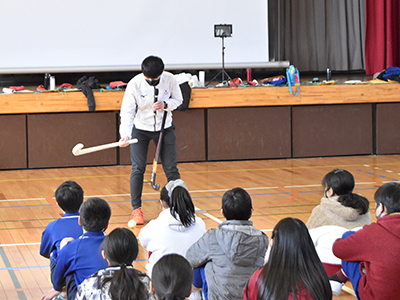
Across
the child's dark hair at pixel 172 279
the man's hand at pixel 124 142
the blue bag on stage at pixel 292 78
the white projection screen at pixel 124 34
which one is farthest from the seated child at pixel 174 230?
the white projection screen at pixel 124 34

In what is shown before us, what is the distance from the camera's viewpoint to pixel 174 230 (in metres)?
2.70

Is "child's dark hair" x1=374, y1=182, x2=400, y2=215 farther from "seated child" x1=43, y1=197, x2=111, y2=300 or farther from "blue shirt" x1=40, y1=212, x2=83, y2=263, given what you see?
"blue shirt" x1=40, y1=212, x2=83, y2=263

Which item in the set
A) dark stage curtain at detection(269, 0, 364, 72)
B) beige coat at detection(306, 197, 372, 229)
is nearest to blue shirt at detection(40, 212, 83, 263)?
beige coat at detection(306, 197, 372, 229)

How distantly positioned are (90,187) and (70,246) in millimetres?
3383

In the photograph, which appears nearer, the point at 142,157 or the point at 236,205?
the point at 236,205

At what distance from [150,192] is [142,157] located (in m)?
1.15

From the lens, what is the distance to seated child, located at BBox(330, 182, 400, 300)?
80.5 inches

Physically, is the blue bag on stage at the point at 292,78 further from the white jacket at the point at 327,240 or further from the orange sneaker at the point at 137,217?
the white jacket at the point at 327,240

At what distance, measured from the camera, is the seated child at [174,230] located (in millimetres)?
2656

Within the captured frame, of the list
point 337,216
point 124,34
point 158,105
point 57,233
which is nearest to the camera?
point 57,233

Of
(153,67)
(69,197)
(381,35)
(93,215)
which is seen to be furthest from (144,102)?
(381,35)

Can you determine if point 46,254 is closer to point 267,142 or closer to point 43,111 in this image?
point 43,111

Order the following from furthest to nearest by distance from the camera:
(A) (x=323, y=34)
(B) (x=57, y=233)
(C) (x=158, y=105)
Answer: (A) (x=323, y=34)
(C) (x=158, y=105)
(B) (x=57, y=233)

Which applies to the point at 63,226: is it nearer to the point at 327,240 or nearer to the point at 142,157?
the point at 327,240
